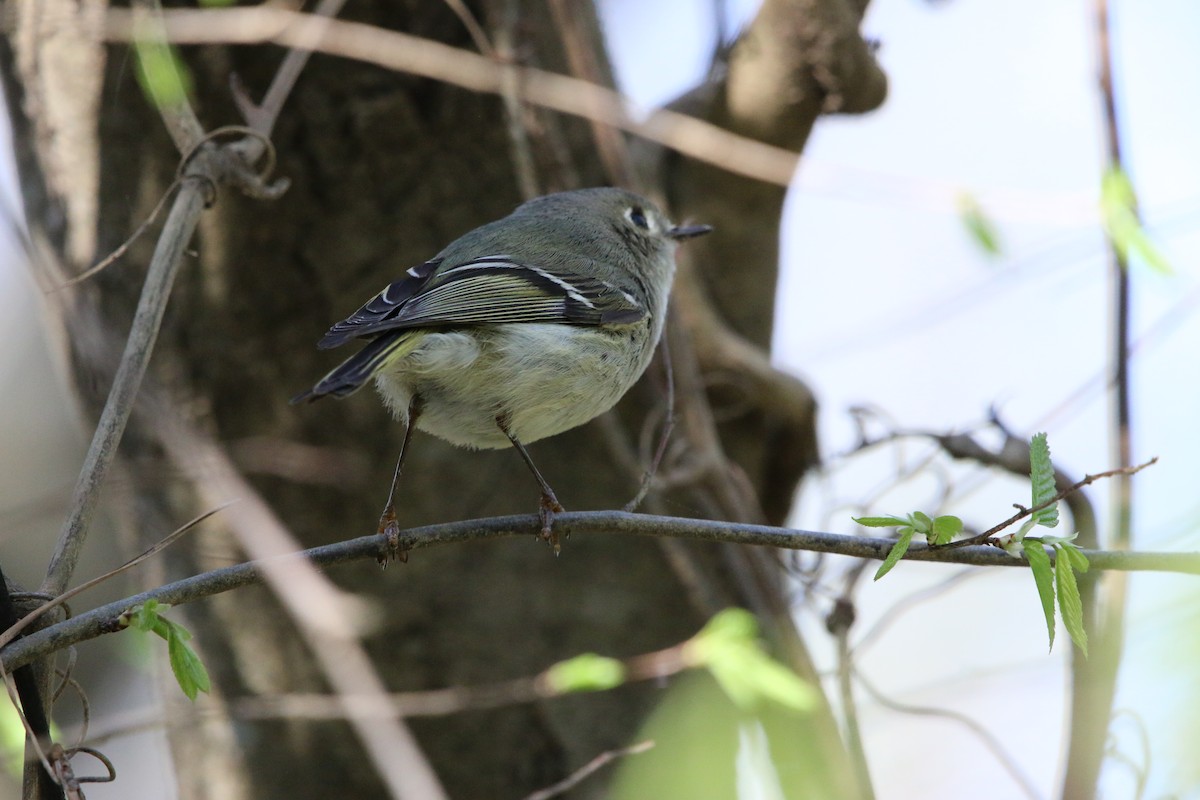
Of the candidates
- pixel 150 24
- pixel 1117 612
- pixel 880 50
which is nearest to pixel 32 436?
pixel 150 24

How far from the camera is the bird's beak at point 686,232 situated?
2.82m

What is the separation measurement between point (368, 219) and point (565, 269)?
0.85 metres

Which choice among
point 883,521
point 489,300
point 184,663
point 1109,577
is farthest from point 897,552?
point 1109,577

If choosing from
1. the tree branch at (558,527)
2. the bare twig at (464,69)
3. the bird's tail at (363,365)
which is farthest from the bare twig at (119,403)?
the bare twig at (464,69)

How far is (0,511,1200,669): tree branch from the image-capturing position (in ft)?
3.97

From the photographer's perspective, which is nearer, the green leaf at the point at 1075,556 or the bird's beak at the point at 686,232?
the green leaf at the point at 1075,556

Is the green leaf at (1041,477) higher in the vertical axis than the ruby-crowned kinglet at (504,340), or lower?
lower

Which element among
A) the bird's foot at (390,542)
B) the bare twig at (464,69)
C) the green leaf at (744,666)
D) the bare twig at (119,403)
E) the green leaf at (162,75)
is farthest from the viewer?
the bare twig at (464,69)

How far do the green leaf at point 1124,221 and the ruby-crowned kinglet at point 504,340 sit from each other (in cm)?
93

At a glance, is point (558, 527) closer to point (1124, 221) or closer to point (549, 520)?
point (549, 520)

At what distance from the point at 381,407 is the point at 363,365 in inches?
52.8

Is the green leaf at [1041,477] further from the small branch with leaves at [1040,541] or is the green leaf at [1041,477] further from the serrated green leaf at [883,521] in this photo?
the serrated green leaf at [883,521]

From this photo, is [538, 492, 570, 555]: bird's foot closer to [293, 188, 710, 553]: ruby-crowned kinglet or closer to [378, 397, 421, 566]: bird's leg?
[293, 188, 710, 553]: ruby-crowned kinglet

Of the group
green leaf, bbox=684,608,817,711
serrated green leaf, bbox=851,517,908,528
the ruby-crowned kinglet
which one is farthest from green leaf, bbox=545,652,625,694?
serrated green leaf, bbox=851,517,908,528
